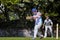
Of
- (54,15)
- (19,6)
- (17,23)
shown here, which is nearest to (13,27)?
(17,23)

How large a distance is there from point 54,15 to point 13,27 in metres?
4.60

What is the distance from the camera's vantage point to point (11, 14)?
2848cm

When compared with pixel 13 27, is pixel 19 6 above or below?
above

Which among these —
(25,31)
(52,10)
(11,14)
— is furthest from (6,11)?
(52,10)

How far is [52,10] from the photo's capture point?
3008 centimetres

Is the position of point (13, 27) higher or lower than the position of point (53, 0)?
lower

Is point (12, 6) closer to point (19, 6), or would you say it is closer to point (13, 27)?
point (19, 6)

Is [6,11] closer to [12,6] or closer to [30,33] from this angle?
[12,6]

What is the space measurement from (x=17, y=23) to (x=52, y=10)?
4.07 meters

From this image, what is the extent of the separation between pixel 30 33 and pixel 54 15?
10.6 feet

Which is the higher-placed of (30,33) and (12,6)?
(12,6)

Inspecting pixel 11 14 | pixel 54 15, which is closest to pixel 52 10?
pixel 54 15

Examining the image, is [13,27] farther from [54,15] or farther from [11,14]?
[54,15]

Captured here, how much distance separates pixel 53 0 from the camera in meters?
29.5
